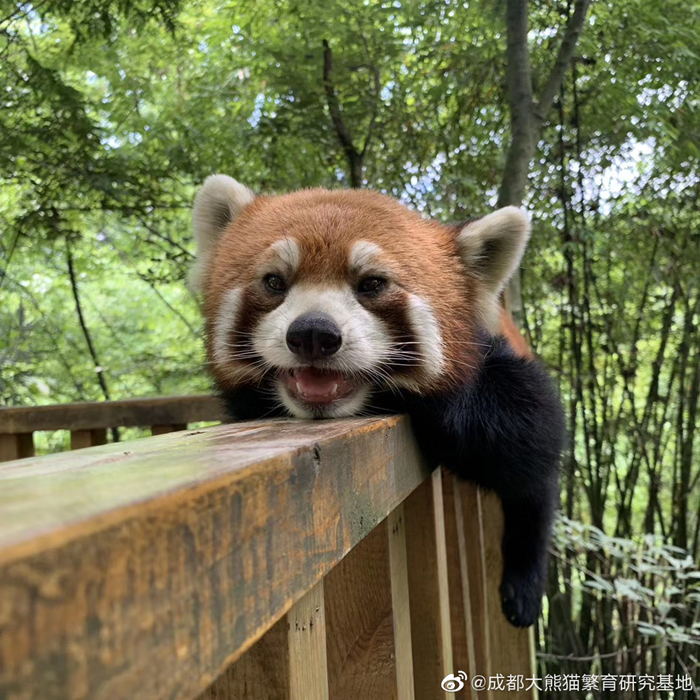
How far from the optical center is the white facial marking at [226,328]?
65.1 inches

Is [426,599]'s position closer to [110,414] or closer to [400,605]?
[400,605]

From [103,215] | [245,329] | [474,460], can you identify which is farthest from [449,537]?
[103,215]

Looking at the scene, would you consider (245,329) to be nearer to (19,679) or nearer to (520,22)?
(19,679)

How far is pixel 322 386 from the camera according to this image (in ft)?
4.95

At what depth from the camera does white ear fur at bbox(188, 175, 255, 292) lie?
195cm

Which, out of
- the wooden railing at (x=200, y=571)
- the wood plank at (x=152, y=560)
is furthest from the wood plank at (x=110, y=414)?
the wood plank at (x=152, y=560)

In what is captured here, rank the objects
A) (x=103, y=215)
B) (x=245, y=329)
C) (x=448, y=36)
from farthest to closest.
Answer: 1. (x=103, y=215)
2. (x=448, y=36)
3. (x=245, y=329)

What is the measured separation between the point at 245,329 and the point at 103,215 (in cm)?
294

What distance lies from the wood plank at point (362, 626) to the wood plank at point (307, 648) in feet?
1.11

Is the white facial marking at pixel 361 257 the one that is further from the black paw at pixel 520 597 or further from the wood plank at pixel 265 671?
the black paw at pixel 520 597

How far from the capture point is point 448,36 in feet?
10.1

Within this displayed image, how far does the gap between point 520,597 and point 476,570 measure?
184 mm

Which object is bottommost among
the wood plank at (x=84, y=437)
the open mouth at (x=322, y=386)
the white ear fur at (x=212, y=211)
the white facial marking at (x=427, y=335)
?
the wood plank at (x=84, y=437)

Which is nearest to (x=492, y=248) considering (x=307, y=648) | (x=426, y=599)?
(x=426, y=599)
